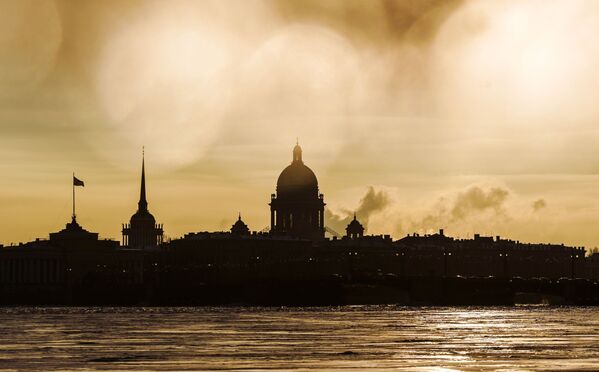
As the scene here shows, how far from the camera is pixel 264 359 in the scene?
330 ft

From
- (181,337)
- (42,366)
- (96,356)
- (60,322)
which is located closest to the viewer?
(42,366)

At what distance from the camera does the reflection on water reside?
98.1 metres

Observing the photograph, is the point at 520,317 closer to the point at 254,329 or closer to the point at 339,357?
the point at 254,329

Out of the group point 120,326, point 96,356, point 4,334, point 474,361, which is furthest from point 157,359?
point 120,326

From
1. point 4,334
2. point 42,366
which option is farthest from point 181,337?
point 42,366

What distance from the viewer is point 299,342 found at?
11756 centimetres

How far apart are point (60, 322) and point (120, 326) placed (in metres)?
11.6

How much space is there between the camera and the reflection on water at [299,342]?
9806 centimetres

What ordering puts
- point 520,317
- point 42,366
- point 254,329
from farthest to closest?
point 520,317
point 254,329
point 42,366

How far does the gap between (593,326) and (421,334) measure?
18.1 meters

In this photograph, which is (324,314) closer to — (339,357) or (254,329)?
(254,329)

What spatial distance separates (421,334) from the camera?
130m

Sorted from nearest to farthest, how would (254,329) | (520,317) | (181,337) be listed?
(181,337) < (254,329) < (520,317)

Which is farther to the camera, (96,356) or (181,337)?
(181,337)
